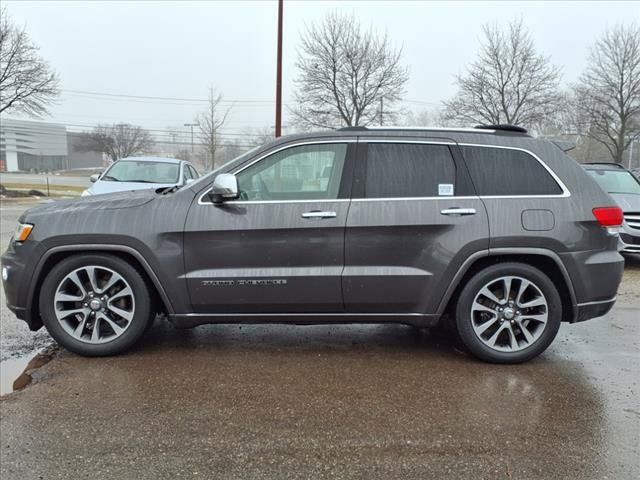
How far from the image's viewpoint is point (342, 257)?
379 centimetres

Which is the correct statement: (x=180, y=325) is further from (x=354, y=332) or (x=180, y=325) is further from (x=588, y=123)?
(x=588, y=123)

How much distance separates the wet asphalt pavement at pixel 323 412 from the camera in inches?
101

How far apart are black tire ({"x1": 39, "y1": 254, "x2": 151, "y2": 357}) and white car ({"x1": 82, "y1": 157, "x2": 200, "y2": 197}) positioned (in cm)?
587

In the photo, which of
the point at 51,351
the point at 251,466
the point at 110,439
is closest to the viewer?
the point at 251,466

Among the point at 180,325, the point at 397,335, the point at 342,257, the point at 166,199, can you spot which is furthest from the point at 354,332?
the point at 166,199

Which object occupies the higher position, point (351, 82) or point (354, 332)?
point (351, 82)

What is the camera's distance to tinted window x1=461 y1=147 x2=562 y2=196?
3871 millimetres

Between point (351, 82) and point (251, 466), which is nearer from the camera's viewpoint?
point (251, 466)

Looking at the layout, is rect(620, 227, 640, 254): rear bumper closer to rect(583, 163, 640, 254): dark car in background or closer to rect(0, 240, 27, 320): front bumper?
rect(583, 163, 640, 254): dark car in background

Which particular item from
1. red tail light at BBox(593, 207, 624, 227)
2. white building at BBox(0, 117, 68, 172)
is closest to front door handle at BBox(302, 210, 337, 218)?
red tail light at BBox(593, 207, 624, 227)

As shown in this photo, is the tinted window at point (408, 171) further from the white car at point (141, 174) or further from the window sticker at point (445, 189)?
the white car at point (141, 174)

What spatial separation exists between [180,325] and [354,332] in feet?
5.32

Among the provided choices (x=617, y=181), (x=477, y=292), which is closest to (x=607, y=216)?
(x=477, y=292)

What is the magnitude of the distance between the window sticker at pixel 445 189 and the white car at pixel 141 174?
22.2 feet
